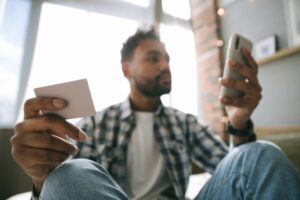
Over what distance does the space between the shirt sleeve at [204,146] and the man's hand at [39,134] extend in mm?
596

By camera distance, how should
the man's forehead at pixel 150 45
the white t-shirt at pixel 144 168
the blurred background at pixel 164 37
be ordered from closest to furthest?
the white t-shirt at pixel 144 168, the man's forehead at pixel 150 45, the blurred background at pixel 164 37

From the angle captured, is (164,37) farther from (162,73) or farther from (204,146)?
(204,146)

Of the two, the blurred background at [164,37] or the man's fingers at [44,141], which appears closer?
the man's fingers at [44,141]

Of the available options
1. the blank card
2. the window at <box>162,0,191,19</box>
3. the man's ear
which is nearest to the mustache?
the man's ear

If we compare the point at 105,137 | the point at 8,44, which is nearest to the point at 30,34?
the point at 8,44

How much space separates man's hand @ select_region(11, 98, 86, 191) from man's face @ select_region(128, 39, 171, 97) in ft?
2.39

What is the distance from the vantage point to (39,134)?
46 cm

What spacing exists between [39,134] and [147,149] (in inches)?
22.5

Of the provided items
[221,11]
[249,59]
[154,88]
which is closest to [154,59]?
[154,88]

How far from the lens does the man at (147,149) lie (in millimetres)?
458

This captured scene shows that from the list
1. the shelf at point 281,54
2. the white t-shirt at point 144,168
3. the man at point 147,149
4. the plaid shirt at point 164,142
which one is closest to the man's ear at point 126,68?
the man at point 147,149

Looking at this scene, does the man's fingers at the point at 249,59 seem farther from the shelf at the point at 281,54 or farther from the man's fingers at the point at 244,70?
the shelf at the point at 281,54

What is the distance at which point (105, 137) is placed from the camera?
3.10ft

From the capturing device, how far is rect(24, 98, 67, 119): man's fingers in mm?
450
